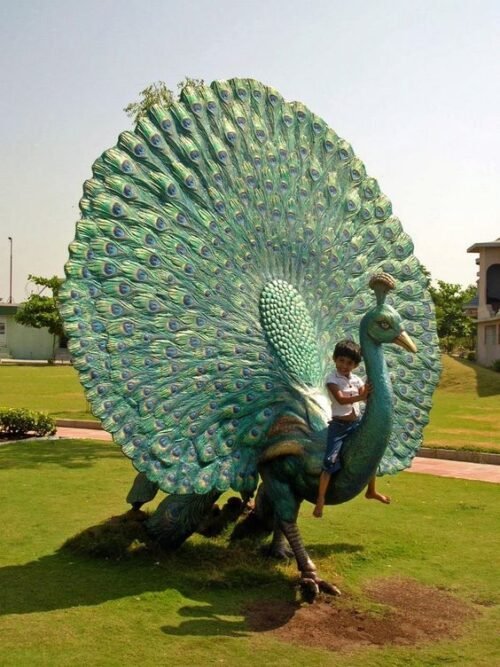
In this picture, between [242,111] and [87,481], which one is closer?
[242,111]

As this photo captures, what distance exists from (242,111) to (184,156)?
33.1 inches

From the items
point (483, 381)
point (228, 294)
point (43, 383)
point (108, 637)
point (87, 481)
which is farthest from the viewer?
point (43, 383)

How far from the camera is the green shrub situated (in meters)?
16.5

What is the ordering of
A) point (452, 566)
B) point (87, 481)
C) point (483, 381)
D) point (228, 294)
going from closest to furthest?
point (228, 294) < point (452, 566) < point (87, 481) < point (483, 381)

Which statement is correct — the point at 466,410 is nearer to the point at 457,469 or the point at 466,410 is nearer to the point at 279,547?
the point at 457,469

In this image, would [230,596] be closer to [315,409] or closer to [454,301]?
[315,409]

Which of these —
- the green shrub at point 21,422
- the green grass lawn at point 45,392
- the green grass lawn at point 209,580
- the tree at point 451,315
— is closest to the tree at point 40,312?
the green grass lawn at point 45,392

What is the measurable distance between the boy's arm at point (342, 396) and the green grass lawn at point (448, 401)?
382 inches

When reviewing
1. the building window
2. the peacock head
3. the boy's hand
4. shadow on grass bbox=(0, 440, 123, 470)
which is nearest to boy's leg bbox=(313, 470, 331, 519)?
the boy's hand

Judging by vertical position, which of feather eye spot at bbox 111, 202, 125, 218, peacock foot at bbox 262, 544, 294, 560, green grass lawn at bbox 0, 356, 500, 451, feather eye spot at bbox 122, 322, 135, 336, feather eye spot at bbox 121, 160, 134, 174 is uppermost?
feather eye spot at bbox 121, 160, 134, 174

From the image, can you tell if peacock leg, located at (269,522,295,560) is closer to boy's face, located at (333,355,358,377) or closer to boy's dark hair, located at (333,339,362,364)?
boy's face, located at (333,355,358,377)

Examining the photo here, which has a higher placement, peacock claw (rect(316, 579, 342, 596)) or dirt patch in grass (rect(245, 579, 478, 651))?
peacock claw (rect(316, 579, 342, 596))

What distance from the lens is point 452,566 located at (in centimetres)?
775

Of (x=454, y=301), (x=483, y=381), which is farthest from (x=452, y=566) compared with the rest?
(x=454, y=301)
